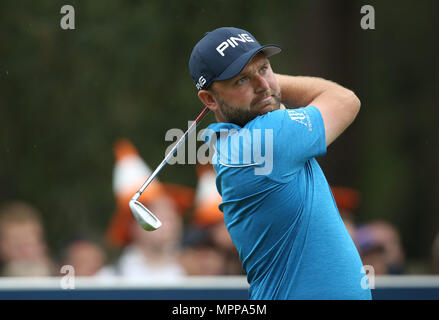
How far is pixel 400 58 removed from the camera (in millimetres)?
10414

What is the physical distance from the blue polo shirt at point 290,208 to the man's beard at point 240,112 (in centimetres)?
5

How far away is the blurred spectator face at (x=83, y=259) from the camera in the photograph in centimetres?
615

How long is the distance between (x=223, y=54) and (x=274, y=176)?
0.53 metres

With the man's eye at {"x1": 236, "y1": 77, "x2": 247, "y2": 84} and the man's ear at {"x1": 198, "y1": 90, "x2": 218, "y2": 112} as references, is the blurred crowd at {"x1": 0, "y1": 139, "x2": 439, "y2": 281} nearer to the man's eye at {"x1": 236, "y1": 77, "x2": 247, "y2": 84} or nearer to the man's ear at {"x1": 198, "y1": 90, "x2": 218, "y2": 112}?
the man's ear at {"x1": 198, "y1": 90, "x2": 218, "y2": 112}

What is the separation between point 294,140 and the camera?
115 inches

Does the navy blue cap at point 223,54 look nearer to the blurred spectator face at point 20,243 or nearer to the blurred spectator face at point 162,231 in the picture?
the blurred spectator face at point 162,231

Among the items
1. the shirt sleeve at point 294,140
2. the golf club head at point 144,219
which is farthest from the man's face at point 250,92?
the golf club head at point 144,219

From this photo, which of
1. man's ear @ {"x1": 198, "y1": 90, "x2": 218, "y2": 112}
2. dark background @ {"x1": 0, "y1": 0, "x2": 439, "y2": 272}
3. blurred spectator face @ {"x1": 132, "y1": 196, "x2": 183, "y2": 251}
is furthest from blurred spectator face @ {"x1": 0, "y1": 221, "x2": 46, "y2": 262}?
man's ear @ {"x1": 198, "y1": 90, "x2": 218, "y2": 112}

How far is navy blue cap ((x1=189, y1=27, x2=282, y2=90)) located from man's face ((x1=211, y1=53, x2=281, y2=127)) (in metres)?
0.04

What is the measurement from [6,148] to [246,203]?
5.43 meters

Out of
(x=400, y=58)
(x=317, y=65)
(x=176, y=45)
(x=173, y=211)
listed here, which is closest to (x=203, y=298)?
(x=173, y=211)

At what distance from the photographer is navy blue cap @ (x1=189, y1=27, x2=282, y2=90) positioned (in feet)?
9.69

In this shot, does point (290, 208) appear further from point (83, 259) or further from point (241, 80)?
point (83, 259)

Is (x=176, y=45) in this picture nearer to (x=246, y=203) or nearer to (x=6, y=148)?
(x=6, y=148)
